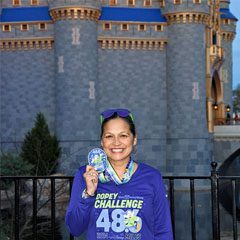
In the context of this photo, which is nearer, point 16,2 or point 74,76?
point 74,76

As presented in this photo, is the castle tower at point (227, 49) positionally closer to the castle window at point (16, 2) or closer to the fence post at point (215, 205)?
the castle window at point (16, 2)

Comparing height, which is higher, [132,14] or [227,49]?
[132,14]

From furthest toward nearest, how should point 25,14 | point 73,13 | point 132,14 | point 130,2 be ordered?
point 130,2 < point 132,14 < point 25,14 < point 73,13

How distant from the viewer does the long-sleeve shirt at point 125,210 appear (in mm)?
3518

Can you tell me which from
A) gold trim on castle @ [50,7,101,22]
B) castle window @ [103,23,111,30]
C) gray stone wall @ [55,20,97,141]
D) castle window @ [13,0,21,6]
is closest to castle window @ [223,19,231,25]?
castle window @ [103,23,111,30]

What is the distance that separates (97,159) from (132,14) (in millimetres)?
33174

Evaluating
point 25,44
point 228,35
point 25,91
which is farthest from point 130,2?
point 228,35

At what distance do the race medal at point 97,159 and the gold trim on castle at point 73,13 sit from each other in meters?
Result: 30.2

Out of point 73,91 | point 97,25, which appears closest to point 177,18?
point 97,25

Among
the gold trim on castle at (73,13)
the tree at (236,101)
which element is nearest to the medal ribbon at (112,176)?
the gold trim on castle at (73,13)

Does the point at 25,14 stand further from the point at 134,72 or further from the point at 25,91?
the point at 134,72

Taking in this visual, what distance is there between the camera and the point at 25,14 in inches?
1398

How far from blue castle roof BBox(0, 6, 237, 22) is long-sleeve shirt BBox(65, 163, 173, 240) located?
106 ft

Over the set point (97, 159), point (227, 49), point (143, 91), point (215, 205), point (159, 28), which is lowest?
point (215, 205)
